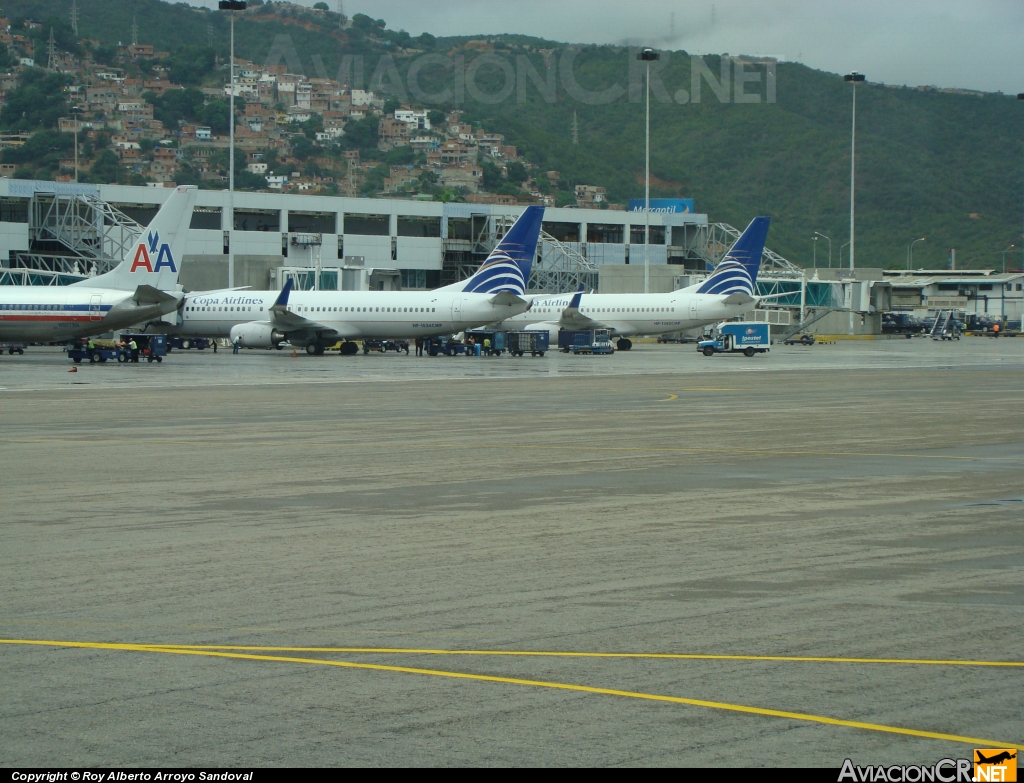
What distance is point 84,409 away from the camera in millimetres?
30672

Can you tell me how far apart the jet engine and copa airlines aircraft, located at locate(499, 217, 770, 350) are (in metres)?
15.1

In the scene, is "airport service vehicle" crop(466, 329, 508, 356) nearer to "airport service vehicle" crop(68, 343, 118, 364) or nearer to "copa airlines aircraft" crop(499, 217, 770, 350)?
"copa airlines aircraft" crop(499, 217, 770, 350)

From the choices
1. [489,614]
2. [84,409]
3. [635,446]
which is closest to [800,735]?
[489,614]

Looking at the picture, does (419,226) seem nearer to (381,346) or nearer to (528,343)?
(381,346)

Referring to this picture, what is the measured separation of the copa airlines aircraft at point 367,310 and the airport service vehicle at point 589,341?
5.20 m

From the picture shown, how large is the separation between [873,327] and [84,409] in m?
97.1

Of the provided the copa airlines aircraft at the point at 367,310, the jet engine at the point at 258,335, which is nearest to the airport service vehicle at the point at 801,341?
the copa airlines aircraft at the point at 367,310

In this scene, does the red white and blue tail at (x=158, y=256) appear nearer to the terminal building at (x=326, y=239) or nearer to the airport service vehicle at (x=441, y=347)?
the airport service vehicle at (x=441, y=347)

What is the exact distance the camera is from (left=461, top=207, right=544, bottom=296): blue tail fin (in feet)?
228

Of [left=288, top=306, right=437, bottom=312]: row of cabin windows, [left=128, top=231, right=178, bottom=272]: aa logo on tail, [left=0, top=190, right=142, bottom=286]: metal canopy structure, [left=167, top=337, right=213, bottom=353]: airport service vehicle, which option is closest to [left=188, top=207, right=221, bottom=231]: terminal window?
[left=0, top=190, right=142, bottom=286]: metal canopy structure

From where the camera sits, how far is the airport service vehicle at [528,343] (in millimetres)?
69537

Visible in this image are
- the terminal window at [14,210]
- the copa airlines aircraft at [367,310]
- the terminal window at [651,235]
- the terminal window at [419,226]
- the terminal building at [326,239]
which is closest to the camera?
the copa airlines aircraft at [367,310]

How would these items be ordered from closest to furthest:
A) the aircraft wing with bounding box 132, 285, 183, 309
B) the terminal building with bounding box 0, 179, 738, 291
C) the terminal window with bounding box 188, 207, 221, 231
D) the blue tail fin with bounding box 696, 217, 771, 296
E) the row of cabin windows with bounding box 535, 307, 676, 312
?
the aircraft wing with bounding box 132, 285, 183, 309
the row of cabin windows with bounding box 535, 307, 676, 312
the blue tail fin with bounding box 696, 217, 771, 296
the terminal building with bounding box 0, 179, 738, 291
the terminal window with bounding box 188, 207, 221, 231

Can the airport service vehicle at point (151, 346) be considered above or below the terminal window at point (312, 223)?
below
